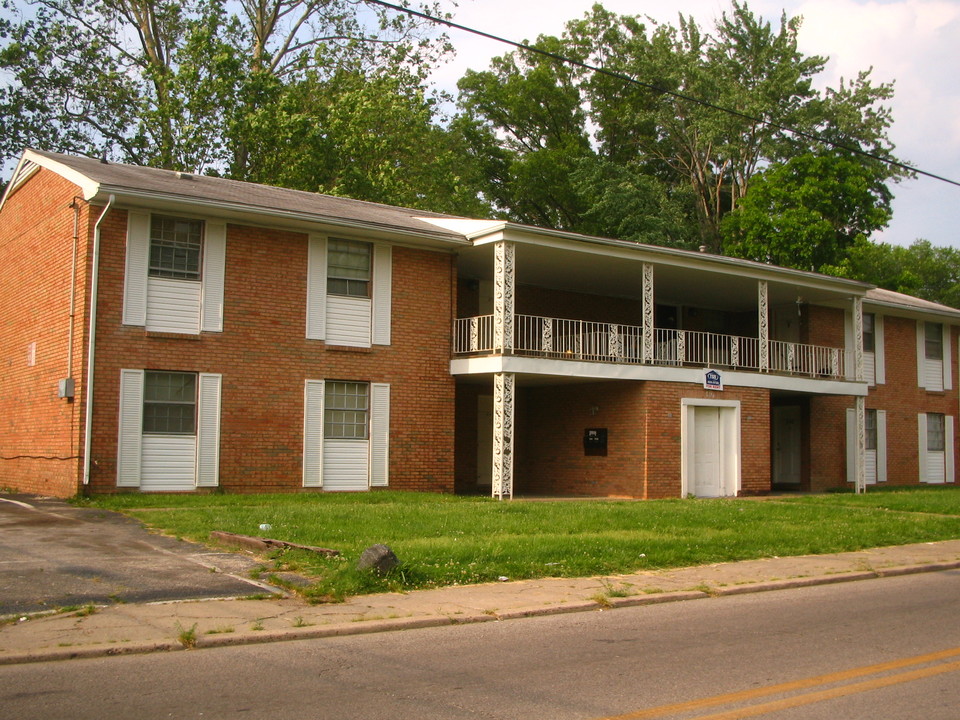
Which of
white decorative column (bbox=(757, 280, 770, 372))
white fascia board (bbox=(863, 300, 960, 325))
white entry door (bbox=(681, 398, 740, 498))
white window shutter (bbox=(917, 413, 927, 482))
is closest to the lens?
white entry door (bbox=(681, 398, 740, 498))

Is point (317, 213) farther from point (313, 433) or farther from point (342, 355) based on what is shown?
point (313, 433)

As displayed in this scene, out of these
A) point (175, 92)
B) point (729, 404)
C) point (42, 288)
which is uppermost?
point (175, 92)

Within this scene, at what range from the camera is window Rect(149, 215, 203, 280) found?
18969 millimetres

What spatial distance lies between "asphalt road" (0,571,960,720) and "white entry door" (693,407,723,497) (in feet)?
48.1

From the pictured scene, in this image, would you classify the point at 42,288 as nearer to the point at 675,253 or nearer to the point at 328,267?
the point at 328,267

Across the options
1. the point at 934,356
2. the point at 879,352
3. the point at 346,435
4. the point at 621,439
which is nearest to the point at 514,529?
the point at 346,435

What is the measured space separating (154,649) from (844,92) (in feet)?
149

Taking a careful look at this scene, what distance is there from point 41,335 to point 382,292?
6.68 meters

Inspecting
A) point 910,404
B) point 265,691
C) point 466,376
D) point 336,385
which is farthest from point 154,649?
point 910,404

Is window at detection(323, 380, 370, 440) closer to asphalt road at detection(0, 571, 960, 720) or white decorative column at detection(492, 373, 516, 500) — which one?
white decorative column at detection(492, 373, 516, 500)

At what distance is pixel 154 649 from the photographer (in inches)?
300

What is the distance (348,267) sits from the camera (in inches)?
830

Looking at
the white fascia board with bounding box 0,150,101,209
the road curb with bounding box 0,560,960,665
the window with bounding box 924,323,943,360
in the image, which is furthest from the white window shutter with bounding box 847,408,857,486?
the white fascia board with bounding box 0,150,101,209

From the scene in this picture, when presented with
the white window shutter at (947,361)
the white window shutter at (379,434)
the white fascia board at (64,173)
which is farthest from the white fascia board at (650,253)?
the white fascia board at (64,173)
